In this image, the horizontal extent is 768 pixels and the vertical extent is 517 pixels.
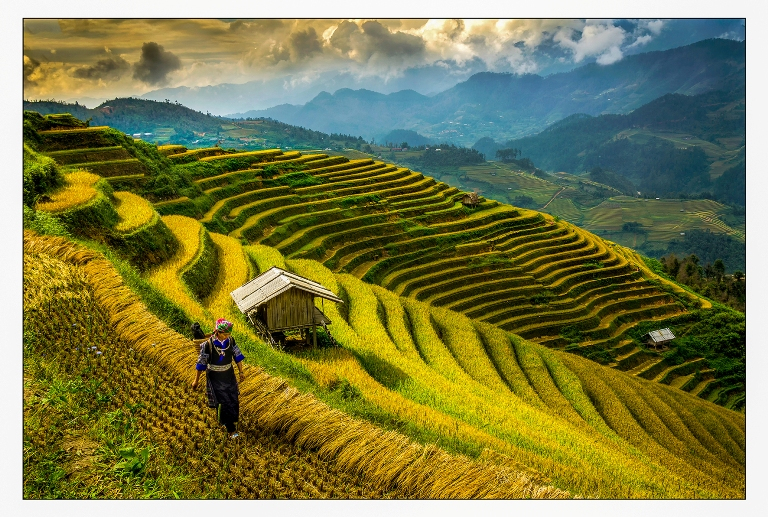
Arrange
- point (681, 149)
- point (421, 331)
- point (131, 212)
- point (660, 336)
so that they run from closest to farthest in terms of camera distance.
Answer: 1. point (131, 212)
2. point (421, 331)
3. point (660, 336)
4. point (681, 149)

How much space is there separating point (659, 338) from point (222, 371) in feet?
88.0

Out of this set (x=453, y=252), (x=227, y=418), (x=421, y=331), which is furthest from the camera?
(x=453, y=252)

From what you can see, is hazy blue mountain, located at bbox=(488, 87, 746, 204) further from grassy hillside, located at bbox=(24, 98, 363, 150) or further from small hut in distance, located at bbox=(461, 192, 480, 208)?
small hut in distance, located at bbox=(461, 192, 480, 208)

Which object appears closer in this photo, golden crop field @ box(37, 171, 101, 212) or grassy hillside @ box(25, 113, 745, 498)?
grassy hillside @ box(25, 113, 745, 498)

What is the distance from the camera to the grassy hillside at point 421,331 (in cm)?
512

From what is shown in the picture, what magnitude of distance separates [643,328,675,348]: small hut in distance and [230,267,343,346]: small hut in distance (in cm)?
2184

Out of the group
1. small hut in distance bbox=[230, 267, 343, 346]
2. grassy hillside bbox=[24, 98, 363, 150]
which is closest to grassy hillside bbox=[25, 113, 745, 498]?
small hut in distance bbox=[230, 267, 343, 346]

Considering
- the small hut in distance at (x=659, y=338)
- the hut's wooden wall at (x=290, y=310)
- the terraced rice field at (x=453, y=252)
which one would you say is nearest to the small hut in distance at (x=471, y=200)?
the terraced rice field at (x=453, y=252)

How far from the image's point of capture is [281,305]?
1022 centimetres

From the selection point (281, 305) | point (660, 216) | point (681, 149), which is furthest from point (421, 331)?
point (681, 149)

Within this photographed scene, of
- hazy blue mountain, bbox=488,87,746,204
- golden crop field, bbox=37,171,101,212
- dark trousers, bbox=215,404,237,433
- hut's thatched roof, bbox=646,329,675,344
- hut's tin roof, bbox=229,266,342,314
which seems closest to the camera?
dark trousers, bbox=215,404,237,433

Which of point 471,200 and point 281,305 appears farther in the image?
point 471,200

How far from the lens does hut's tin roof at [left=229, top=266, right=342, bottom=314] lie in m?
10.1

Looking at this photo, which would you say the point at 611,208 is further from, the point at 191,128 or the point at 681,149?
the point at 191,128
